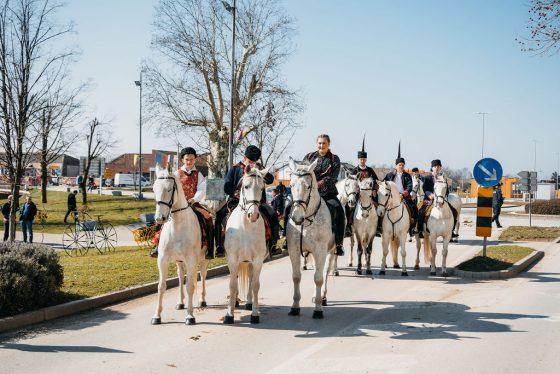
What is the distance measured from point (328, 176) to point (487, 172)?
6.57m

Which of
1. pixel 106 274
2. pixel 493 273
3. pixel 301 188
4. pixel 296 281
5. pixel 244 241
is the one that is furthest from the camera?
pixel 493 273

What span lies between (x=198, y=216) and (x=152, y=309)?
1956mm

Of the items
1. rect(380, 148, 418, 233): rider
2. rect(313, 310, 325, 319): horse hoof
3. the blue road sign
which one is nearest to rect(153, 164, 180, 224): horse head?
rect(313, 310, 325, 319): horse hoof

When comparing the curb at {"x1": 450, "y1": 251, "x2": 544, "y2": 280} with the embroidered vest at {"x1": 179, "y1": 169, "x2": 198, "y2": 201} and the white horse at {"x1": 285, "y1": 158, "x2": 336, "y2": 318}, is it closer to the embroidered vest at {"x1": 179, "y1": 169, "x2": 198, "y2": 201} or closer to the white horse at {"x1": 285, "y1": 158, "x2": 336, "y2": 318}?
the white horse at {"x1": 285, "y1": 158, "x2": 336, "y2": 318}

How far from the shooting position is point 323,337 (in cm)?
780

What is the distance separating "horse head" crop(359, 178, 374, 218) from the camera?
12.8 metres

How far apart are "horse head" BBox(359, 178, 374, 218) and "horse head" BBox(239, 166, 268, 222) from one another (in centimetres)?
Result: 506

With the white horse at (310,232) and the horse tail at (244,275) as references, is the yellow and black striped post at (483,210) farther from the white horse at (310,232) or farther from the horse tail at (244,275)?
the horse tail at (244,275)

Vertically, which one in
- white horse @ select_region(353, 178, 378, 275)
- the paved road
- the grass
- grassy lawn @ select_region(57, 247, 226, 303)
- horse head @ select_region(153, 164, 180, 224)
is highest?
horse head @ select_region(153, 164, 180, 224)

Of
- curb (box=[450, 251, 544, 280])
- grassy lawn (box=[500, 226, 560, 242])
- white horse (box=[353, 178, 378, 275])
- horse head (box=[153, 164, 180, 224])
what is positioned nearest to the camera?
horse head (box=[153, 164, 180, 224])

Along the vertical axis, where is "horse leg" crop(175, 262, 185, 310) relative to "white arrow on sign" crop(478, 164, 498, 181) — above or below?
below

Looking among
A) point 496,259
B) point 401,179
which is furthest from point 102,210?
point 496,259

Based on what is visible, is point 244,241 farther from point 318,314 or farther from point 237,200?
point 318,314

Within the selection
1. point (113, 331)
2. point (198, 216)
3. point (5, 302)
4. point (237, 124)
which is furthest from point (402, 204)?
point (237, 124)
